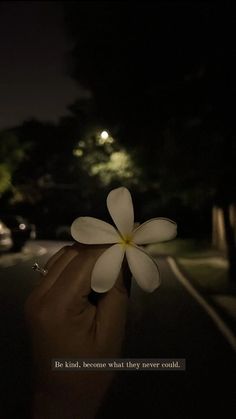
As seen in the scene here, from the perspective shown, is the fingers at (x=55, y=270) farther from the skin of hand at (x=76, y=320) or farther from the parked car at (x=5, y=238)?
the parked car at (x=5, y=238)

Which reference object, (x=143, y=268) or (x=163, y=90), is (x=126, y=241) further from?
(x=163, y=90)

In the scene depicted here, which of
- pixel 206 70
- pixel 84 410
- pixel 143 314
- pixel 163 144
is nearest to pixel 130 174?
pixel 163 144

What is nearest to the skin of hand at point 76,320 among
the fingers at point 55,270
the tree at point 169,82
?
the fingers at point 55,270

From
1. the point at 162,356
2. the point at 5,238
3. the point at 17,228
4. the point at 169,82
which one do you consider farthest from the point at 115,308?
the point at 17,228

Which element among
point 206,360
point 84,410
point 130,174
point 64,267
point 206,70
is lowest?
point 206,360

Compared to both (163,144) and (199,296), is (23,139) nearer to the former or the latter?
(163,144)

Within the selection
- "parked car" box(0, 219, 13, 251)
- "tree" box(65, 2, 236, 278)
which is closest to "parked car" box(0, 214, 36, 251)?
"parked car" box(0, 219, 13, 251)
